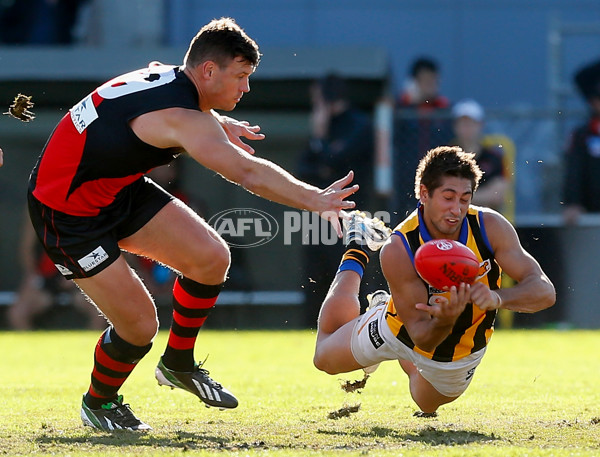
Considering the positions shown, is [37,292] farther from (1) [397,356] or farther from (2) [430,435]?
(2) [430,435]

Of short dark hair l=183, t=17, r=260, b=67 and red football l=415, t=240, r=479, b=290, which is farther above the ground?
short dark hair l=183, t=17, r=260, b=67

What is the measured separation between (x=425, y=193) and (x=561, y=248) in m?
6.45

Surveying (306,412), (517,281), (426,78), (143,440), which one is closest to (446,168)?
(517,281)

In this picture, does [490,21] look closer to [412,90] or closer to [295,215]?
[412,90]

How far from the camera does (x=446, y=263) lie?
5.14m

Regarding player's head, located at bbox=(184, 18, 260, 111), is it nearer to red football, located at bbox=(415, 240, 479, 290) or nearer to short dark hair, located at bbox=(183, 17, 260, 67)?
short dark hair, located at bbox=(183, 17, 260, 67)

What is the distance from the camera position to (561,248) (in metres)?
11.8

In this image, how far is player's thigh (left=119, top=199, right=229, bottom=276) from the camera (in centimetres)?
599

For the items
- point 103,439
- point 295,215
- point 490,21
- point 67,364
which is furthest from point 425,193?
point 490,21

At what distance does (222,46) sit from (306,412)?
6.88 ft

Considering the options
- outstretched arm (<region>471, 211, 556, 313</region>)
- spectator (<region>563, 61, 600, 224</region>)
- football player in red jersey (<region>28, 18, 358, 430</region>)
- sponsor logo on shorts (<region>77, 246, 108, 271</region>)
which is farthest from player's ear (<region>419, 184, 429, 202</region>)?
spectator (<region>563, 61, 600, 224</region>)

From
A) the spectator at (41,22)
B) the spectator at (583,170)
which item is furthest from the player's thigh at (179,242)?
the spectator at (41,22)

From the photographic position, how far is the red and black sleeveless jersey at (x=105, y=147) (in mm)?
5617

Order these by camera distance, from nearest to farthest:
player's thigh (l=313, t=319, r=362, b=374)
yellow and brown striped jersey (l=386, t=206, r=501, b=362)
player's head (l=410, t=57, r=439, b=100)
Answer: yellow and brown striped jersey (l=386, t=206, r=501, b=362), player's thigh (l=313, t=319, r=362, b=374), player's head (l=410, t=57, r=439, b=100)
